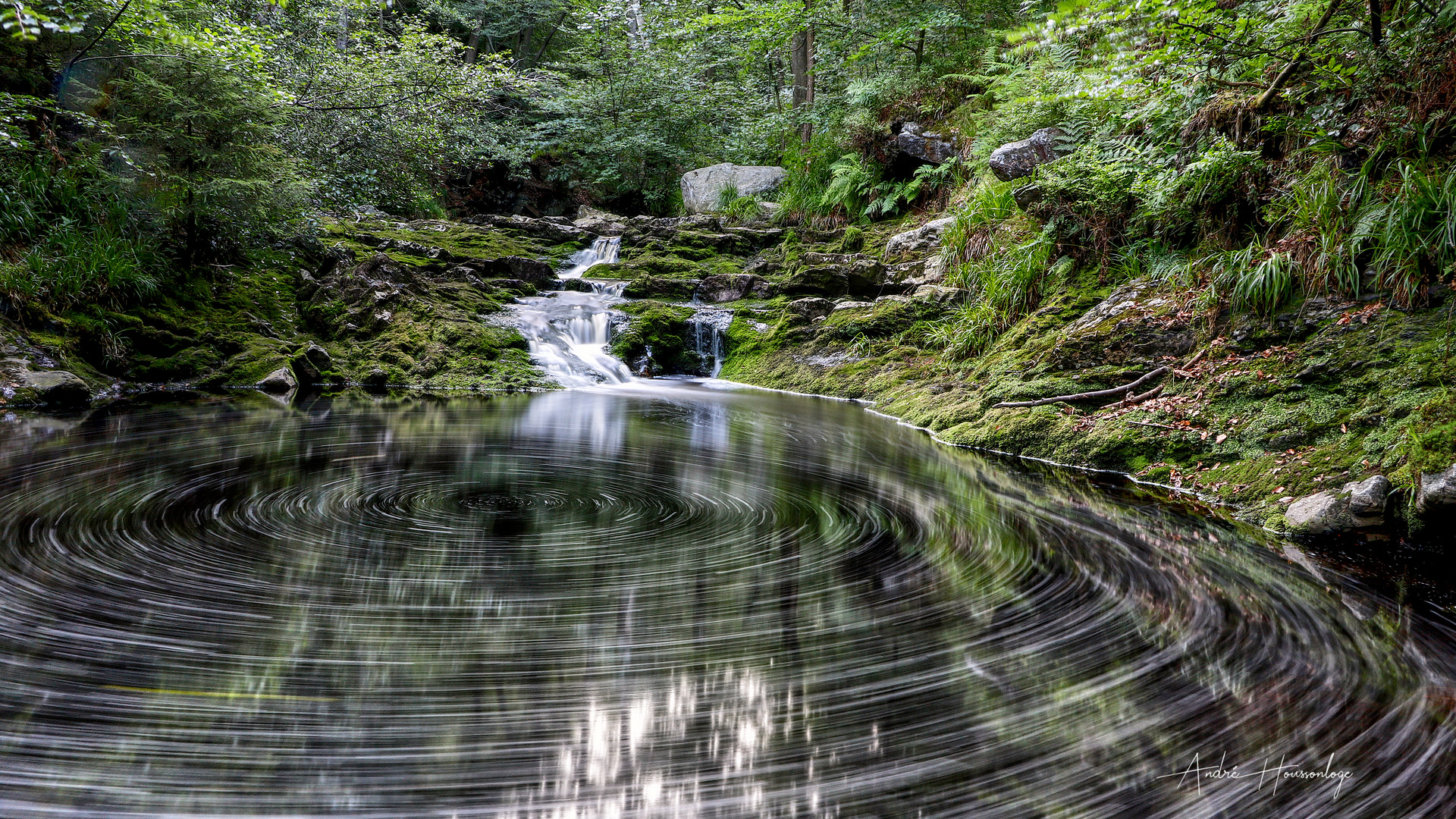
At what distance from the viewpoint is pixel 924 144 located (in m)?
13.2

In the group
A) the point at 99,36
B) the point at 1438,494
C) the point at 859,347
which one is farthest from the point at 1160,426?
the point at 99,36

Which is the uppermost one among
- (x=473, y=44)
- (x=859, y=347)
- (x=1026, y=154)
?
(x=473, y=44)

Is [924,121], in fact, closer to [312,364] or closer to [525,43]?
[312,364]

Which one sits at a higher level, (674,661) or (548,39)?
(548,39)

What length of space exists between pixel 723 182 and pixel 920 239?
8.18 m

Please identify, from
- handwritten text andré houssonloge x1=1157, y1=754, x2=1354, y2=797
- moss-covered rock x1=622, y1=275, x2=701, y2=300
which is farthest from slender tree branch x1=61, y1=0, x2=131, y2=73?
handwritten text andré houssonloge x1=1157, y1=754, x2=1354, y2=797

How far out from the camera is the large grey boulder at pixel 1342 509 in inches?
129

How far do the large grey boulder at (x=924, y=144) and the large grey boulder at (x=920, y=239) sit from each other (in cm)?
147

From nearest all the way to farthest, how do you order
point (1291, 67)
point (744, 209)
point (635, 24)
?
point (1291, 67)
point (744, 209)
point (635, 24)

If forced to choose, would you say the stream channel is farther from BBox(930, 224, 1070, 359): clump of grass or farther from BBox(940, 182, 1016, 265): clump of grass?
BBox(940, 182, 1016, 265): clump of grass

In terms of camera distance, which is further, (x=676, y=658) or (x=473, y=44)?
(x=473, y=44)

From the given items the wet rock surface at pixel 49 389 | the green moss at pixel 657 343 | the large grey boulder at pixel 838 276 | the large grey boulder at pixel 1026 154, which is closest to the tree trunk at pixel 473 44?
the green moss at pixel 657 343

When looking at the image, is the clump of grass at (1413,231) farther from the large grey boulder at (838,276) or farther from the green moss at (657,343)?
the green moss at (657,343)

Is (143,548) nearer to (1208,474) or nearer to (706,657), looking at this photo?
(706,657)
